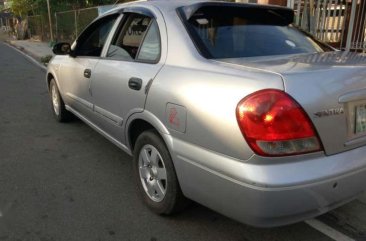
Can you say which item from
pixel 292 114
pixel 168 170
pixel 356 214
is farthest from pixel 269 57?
pixel 356 214

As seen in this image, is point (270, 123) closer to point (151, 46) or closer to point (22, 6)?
point (151, 46)

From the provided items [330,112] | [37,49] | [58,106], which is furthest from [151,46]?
[37,49]

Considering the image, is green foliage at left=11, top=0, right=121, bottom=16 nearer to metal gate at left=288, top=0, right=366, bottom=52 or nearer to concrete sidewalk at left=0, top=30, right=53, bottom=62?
concrete sidewalk at left=0, top=30, right=53, bottom=62

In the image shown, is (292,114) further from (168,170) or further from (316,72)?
(168,170)

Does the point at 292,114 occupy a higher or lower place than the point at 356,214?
higher

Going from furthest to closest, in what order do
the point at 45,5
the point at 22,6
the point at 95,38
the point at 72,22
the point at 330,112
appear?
the point at 22,6 → the point at 45,5 → the point at 72,22 → the point at 95,38 → the point at 330,112

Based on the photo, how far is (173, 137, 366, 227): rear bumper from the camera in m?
2.31

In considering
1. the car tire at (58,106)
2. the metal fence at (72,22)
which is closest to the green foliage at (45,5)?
the metal fence at (72,22)

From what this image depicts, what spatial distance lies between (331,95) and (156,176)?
58.6 inches

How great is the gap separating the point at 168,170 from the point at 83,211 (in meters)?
0.90

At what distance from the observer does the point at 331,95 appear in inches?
95.4

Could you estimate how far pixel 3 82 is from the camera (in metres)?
9.95

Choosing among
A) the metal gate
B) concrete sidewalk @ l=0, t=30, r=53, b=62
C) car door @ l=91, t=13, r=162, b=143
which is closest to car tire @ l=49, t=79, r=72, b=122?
car door @ l=91, t=13, r=162, b=143

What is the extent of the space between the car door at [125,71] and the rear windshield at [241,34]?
38cm
